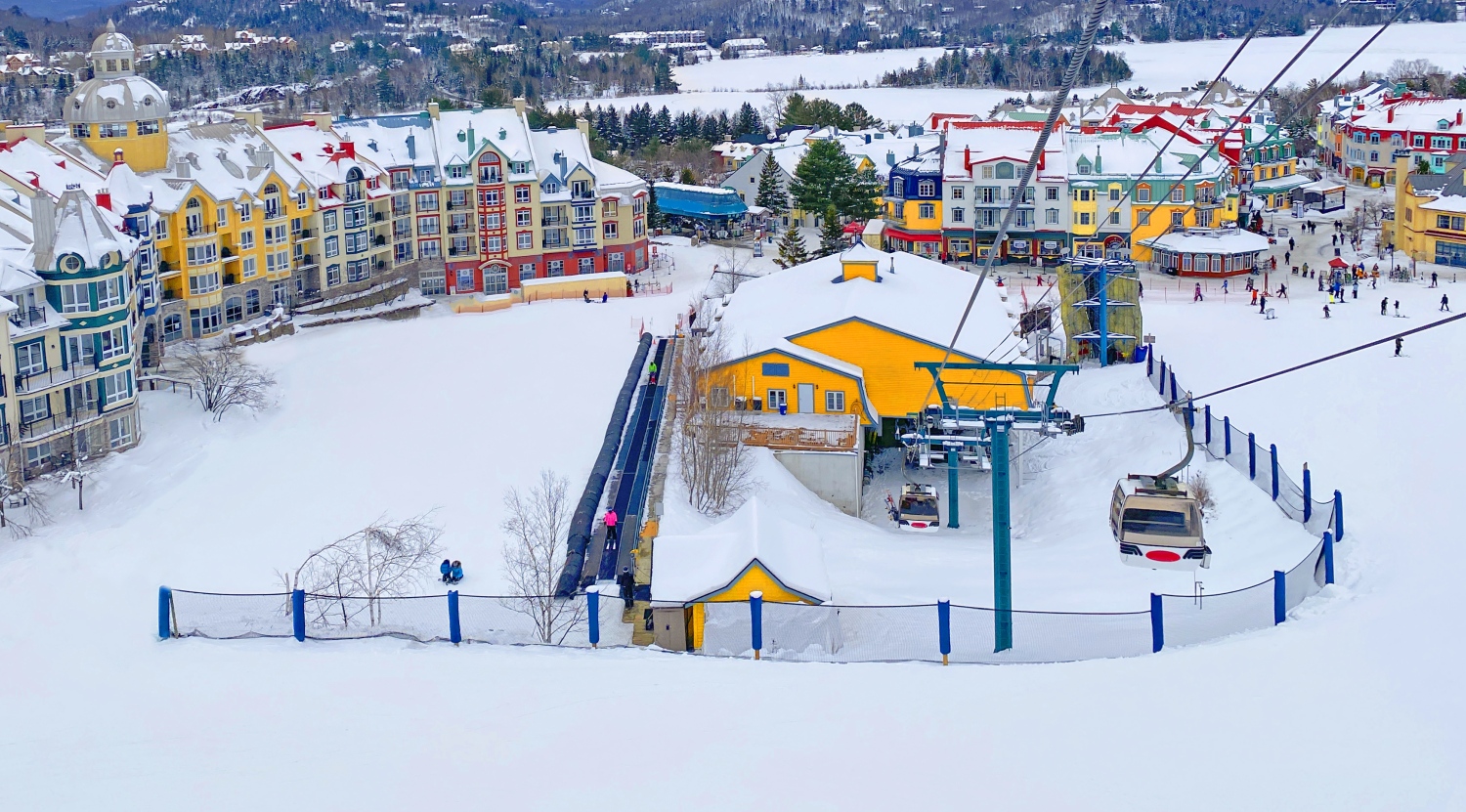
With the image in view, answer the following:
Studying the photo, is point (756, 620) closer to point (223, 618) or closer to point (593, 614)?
point (593, 614)

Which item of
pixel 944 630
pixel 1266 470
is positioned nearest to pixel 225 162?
pixel 1266 470

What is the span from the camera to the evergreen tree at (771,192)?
71.5m

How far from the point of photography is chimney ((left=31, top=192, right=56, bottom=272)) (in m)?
33.9

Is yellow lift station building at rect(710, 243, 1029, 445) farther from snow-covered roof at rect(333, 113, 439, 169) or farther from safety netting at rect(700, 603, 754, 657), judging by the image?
snow-covered roof at rect(333, 113, 439, 169)

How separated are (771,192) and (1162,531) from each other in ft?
167

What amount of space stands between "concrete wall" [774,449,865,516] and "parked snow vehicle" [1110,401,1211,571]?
34.2 feet

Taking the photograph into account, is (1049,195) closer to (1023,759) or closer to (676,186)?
(676,186)

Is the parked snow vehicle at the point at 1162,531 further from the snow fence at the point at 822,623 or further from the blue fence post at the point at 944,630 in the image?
the blue fence post at the point at 944,630

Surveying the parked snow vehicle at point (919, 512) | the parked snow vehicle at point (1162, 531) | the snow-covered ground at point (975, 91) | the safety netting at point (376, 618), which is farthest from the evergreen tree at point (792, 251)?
the snow-covered ground at point (975, 91)

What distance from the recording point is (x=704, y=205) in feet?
227

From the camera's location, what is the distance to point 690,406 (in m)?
33.4

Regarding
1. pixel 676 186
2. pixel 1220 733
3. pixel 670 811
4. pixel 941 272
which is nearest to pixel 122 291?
pixel 941 272

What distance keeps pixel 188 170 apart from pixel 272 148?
4940 millimetres

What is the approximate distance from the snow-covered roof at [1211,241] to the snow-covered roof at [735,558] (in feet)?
121
